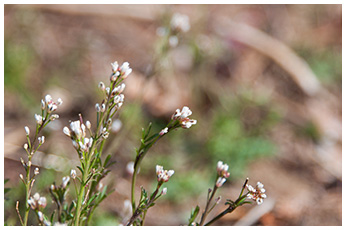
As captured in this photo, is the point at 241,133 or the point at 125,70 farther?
the point at 241,133

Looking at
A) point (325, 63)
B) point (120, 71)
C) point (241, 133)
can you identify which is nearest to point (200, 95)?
point (241, 133)

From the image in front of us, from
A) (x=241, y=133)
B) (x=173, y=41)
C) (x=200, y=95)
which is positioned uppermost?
(x=200, y=95)

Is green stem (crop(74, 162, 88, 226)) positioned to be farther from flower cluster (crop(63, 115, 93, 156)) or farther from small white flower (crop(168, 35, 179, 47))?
small white flower (crop(168, 35, 179, 47))

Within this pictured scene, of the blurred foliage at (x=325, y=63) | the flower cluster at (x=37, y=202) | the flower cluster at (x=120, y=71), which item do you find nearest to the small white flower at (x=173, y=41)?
the flower cluster at (x=120, y=71)

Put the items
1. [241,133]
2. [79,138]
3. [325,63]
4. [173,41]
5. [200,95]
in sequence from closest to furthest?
[79,138] < [173,41] < [241,133] < [200,95] < [325,63]

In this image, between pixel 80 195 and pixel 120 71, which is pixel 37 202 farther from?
pixel 120 71

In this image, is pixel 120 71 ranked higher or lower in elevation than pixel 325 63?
lower

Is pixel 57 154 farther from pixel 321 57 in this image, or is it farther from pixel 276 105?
pixel 321 57

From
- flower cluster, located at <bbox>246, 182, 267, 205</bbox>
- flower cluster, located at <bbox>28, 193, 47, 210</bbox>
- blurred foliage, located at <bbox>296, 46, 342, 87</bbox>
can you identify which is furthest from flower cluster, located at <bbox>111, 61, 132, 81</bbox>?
blurred foliage, located at <bbox>296, 46, 342, 87</bbox>
